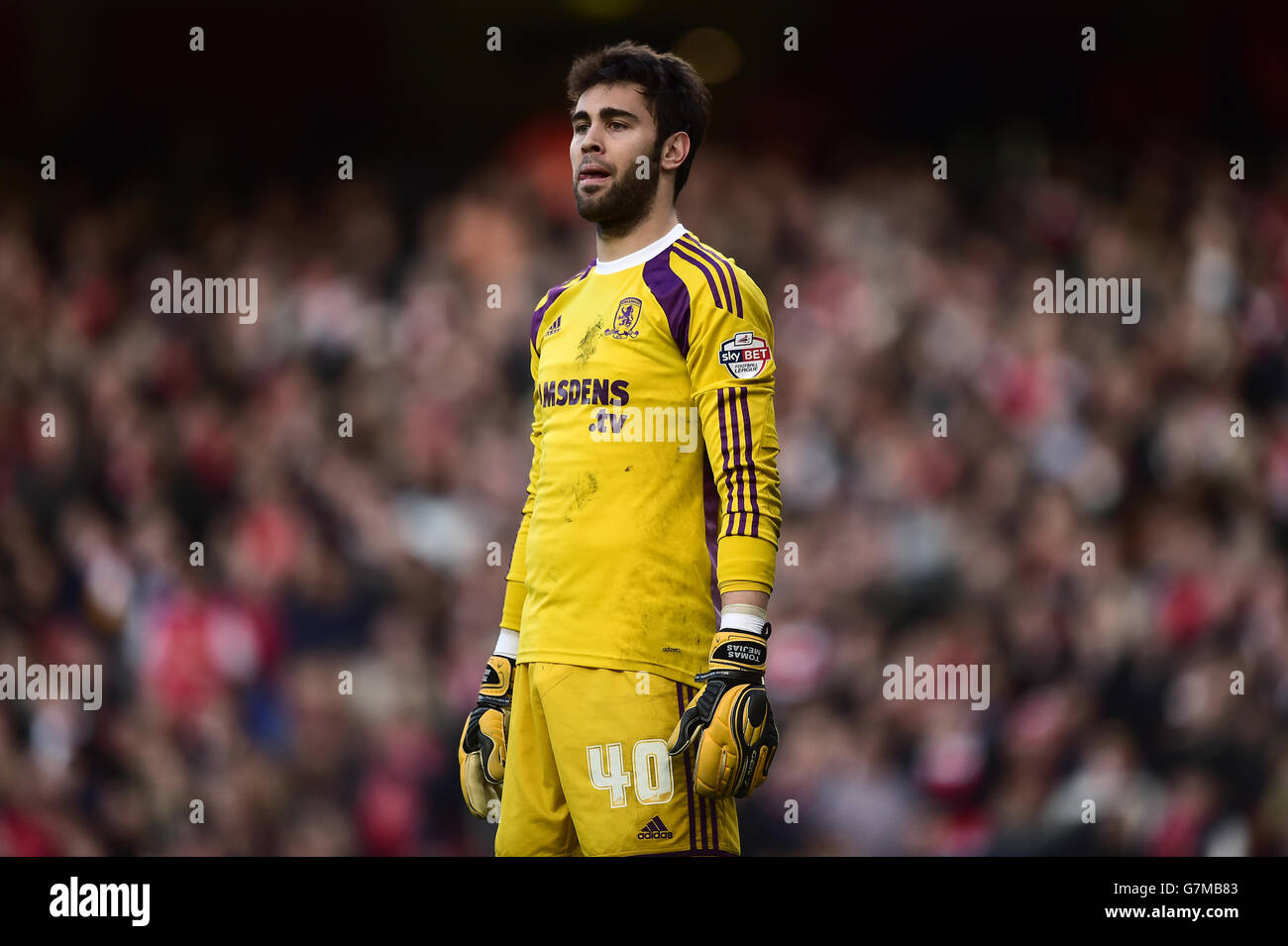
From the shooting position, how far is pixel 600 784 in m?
2.79

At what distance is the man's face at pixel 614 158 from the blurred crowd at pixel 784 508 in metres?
3.13

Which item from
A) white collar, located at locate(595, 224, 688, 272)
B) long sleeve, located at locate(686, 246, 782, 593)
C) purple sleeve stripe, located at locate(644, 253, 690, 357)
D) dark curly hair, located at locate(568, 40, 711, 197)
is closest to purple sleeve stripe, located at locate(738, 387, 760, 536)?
long sleeve, located at locate(686, 246, 782, 593)

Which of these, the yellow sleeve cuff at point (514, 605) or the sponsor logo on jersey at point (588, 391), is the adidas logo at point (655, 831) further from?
the sponsor logo on jersey at point (588, 391)

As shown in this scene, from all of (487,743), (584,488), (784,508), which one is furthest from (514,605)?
(784,508)

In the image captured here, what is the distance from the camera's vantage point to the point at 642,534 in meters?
2.88

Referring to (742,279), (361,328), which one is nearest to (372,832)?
(361,328)

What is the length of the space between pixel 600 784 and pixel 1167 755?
3.90m

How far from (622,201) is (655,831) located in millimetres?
1322

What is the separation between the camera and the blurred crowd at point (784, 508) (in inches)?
231

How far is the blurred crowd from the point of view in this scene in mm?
5871

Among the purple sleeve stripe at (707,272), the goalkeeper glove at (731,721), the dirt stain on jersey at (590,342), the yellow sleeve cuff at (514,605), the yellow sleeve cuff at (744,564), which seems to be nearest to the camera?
the goalkeeper glove at (731,721)

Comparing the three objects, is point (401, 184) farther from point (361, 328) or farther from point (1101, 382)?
point (1101, 382)

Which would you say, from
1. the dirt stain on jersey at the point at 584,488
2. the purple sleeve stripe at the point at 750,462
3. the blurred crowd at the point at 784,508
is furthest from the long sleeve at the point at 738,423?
the blurred crowd at the point at 784,508

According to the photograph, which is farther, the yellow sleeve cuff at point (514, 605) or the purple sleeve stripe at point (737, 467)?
the yellow sleeve cuff at point (514, 605)
